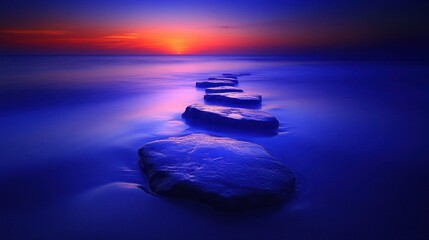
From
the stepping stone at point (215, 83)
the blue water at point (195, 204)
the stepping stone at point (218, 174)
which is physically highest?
the stepping stone at point (215, 83)

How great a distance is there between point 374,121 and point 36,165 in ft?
18.7

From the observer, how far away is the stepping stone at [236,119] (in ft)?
13.5

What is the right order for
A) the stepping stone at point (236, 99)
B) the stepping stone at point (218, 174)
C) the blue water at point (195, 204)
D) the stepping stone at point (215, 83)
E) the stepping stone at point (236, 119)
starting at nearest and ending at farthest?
the blue water at point (195, 204) → the stepping stone at point (218, 174) → the stepping stone at point (236, 119) → the stepping stone at point (236, 99) → the stepping stone at point (215, 83)

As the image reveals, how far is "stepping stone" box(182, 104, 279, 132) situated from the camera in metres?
4.10

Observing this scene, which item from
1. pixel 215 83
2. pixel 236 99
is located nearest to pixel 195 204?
pixel 236 99

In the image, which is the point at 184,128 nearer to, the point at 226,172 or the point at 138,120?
the point at 138,120

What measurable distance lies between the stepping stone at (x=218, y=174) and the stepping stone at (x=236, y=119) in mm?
1158

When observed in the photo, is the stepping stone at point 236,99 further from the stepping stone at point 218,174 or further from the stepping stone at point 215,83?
the stepping stone at point 215,83

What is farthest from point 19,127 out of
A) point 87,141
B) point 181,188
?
point 181,188

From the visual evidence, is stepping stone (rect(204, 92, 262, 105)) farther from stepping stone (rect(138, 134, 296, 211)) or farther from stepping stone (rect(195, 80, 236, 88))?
stepping stone (rect(195, 80, 236, 88))

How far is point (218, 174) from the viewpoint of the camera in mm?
2213

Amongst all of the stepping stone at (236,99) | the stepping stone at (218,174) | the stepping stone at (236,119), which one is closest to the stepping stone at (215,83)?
the stepping stone at (236,99)

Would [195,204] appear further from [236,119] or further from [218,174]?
[236,119]

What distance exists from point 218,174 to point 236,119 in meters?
1.99
